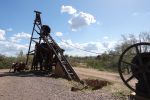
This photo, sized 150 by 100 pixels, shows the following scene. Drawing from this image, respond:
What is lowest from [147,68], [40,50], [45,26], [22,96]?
[22,96]

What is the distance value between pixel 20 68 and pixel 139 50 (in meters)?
19.8

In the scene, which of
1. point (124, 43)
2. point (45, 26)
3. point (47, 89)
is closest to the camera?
point (47, 89)

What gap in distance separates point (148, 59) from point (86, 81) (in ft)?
39.3

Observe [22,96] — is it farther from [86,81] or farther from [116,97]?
[86,81]

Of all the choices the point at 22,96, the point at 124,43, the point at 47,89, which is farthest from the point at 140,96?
the point at 124,43

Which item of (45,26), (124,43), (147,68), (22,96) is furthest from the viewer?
(124,43)

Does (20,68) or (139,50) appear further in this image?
(20,68)

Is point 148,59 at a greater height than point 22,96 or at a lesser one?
greater

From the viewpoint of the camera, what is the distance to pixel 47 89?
15844mm

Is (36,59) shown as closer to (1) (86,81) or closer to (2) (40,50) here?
(2) (40,50)

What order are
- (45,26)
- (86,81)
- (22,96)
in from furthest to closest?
(45,26), (86,81), (22,96)

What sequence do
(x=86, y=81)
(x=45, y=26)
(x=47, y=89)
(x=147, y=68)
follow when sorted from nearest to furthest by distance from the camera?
(x=147, y=68) < (x=47, y=89) < (x=86, y=81) < (x=45, y=26)

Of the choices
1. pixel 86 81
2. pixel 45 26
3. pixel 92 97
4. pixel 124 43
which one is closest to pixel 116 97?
pixel 92 97

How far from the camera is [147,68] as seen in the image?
9.24 m
